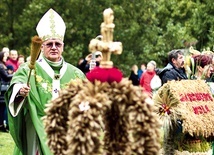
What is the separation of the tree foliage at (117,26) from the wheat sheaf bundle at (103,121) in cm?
2201

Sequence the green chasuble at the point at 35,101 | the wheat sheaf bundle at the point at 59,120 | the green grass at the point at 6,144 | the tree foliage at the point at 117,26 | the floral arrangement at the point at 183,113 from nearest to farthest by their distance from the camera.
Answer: the wheat sheaf bundle at the point at 59,120, the green chasuble at the point at 35,101, the floral arrangement at the point at 183,113, the green grass at the point at 6,144, the tree foliage at the point at 117,26

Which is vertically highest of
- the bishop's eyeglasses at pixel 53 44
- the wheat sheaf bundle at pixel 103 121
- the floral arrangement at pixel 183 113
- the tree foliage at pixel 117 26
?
the tree foliage at pixel 117 26

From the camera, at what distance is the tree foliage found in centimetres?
2775

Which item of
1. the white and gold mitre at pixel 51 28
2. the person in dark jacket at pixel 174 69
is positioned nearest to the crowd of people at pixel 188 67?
the person in dark jacket at pixel 174 69

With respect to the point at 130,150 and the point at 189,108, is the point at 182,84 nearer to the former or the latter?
the point at 189,108

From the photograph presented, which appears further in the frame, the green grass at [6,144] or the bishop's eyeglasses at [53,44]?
the green grass at [6,144]

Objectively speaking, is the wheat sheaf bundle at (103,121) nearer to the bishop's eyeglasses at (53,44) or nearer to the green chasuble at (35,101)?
the green chasuble at (35,101)

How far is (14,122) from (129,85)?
300 cm

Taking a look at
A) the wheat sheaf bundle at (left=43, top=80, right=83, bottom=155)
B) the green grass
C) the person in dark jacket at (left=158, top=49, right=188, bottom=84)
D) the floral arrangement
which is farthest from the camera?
the green grass

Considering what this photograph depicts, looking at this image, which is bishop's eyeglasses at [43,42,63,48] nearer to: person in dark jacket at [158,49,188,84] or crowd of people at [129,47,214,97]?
crowd of people at [129,47,214,97]

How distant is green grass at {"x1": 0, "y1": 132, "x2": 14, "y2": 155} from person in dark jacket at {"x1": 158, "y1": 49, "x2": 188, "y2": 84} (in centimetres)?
373

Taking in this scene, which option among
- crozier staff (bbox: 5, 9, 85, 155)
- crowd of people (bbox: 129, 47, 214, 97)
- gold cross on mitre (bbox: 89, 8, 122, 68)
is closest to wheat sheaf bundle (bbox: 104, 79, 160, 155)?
gold cross on mitre (bbox: 89, 8, 122, 68)

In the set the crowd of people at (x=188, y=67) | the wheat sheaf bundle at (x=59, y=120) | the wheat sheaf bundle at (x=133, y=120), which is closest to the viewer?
the wheat sheaf bundle at (x=133, y=120)

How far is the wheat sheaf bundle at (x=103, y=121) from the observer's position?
4.57 m
